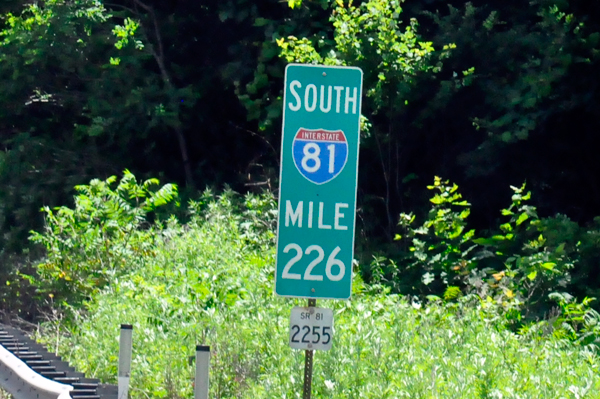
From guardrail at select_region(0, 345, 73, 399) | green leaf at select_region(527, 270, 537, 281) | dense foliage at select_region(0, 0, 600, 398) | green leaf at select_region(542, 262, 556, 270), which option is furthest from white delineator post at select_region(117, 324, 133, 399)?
green leaf at select_region(542, 262, 556, 270)

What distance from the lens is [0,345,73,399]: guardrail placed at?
21.9 ft

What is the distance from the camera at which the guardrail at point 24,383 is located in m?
6.67

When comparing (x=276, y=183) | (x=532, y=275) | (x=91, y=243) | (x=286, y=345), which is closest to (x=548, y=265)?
(x=532, y=275)

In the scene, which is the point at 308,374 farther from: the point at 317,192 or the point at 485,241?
the point at 485,241

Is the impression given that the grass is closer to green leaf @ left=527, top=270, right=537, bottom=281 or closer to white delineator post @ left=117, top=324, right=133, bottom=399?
white delineator post @ left=117, top=324, right=133, bottom=399

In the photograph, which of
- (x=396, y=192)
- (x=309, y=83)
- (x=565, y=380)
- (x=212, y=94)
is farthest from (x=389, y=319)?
(x=212, y=94)

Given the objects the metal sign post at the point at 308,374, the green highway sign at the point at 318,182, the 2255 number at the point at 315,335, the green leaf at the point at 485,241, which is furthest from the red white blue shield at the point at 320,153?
the green leaf at the point at 485,241

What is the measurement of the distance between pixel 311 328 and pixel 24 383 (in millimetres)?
3209

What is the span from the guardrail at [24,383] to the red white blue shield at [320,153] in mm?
2513

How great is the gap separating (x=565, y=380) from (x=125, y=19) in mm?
13901

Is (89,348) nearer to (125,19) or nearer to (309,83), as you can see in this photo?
(309,83)

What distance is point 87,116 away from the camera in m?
19.0

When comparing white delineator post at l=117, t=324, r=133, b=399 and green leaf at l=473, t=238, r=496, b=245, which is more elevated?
green leaf at l=473, t=238, r=496, b=245

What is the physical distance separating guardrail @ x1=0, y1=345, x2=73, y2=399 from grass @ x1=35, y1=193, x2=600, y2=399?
33.4 inches
